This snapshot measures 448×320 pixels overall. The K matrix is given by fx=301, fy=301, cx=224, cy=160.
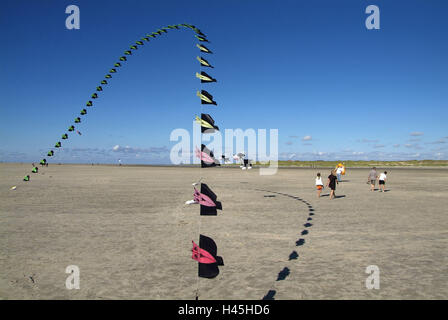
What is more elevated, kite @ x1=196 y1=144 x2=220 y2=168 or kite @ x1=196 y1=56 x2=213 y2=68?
kite @ x1=196 y1=56 x2=213 y2=68

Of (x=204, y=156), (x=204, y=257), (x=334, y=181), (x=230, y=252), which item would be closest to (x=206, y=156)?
(x=204, y=156)

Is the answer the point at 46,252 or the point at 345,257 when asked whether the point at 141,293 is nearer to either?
the point at 46,252

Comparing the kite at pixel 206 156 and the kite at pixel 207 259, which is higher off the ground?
the kite at pixel 206 156

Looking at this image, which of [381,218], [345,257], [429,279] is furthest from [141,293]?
[381,218]

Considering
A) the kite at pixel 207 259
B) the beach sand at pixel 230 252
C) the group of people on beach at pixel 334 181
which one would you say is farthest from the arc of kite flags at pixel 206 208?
the group of people on beach at pixel 334 181

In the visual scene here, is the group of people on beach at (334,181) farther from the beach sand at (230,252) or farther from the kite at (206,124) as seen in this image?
the kite at (206,124)

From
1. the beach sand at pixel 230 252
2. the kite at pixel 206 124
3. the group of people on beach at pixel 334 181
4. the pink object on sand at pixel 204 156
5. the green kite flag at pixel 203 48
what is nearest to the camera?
the pink object on sand at pixel 204 156

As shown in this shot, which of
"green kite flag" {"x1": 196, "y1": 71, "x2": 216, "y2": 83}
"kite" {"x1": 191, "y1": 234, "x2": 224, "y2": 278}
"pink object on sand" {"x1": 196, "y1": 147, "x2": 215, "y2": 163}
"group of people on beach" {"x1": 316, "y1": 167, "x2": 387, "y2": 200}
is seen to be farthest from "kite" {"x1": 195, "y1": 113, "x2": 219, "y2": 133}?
"group of people on beach" {"x1": 316, "y1": 167, "x2": 387, "y2": 200}

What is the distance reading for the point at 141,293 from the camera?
5.40 meters
